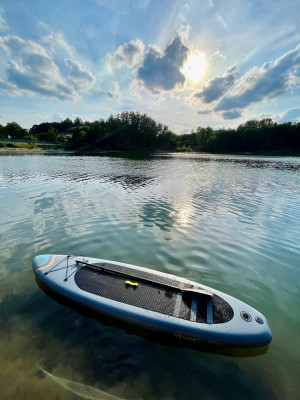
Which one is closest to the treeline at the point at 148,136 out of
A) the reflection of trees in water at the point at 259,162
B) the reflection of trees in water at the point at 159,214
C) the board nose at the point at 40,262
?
the reflection of trees in water at the point at 259,162

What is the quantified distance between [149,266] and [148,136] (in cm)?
12109

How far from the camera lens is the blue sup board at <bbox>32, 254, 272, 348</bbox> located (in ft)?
13.0

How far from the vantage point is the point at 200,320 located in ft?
13.6

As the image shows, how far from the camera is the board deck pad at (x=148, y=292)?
4371 mm

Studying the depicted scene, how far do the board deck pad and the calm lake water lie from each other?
695 millimetres

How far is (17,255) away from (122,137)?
375 ft

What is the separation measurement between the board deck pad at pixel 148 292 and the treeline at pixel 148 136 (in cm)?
10607

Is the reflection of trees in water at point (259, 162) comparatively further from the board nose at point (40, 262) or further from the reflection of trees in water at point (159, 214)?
the board nose at point (40, 262)

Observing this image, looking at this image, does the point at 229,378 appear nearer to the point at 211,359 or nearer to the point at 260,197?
the point at 211,359

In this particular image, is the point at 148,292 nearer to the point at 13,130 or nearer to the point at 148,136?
the point at 148,136

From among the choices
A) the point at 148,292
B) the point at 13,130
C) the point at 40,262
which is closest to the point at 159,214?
the point at 148,292

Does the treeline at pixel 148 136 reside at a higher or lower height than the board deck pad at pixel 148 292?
higher

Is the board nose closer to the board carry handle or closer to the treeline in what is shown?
the board carry handle

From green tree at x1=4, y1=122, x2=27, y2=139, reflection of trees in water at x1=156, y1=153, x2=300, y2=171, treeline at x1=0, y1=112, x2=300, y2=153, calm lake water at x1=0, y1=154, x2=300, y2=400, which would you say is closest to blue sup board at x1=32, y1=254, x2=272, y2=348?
calm lake water at x1=0, y1=154, x2=300, y2=400
